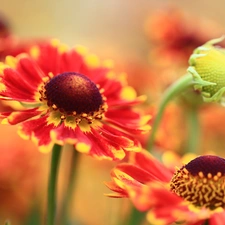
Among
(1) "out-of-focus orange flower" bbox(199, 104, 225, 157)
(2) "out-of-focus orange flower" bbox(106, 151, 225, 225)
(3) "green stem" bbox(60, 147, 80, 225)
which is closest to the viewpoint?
(2) "out-of-focus orange flower" bbox(106, 151, 225, 225)

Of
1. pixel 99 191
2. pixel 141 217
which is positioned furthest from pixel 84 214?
pixel 141 217

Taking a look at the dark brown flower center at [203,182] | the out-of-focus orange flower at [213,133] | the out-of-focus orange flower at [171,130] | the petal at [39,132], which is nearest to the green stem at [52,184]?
the petal at [39,132]

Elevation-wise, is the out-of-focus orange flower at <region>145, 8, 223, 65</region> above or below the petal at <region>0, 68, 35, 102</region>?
above

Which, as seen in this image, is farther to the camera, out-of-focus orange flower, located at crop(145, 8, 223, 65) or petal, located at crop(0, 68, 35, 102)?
out-of-focus orange flower, located at crop(145, 8, 223, 65)

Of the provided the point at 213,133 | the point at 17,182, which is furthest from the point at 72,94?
the point at 213,133

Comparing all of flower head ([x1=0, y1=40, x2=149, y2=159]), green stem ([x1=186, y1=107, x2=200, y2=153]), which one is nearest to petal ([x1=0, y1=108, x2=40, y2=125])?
flower head ([x1=0, y1=40, x2=149, y2=159])

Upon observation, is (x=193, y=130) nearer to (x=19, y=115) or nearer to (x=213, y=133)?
(x=213, y=133)

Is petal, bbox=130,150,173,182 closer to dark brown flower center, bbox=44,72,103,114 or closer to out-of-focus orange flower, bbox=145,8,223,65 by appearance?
dark brown flower center, bbox=44,72,103,114
